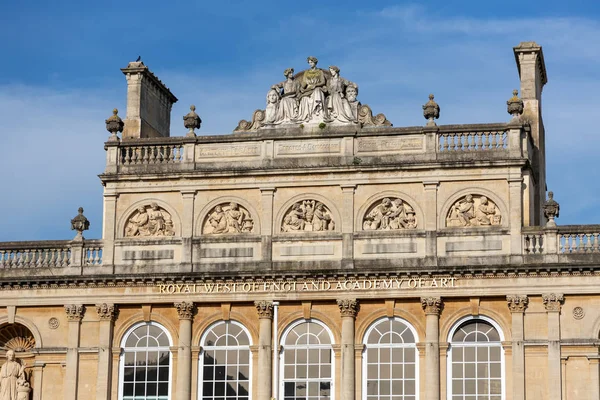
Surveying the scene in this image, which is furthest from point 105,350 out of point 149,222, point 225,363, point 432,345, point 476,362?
point 476,362

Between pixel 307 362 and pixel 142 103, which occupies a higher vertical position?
pixel 142 103

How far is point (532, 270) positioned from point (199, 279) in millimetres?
10011

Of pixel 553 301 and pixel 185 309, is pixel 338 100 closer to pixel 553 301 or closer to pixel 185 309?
pixel 185 309

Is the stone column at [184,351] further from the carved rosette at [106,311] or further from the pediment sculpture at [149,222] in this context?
the pediment sculpture at [149,222]

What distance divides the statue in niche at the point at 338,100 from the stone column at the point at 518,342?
301 inches

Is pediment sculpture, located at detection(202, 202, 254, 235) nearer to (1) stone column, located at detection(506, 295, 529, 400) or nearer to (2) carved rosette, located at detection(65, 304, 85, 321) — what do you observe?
(2) carved rosette, located at detection(65, 304, 85, 321)

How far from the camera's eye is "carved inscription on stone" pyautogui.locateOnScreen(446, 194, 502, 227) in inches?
1806

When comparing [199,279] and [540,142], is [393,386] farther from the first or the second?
[540,142]

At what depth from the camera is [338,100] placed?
47781mm

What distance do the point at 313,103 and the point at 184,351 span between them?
863cm

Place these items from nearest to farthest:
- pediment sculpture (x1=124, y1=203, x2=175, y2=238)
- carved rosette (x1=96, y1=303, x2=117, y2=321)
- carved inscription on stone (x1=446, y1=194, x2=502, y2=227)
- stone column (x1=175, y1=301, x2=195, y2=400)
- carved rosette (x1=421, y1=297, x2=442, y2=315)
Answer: carved rosette (x1=421, y1=297, x2=442, y2=315)
carved inscription on stone (x1=446, y1=194, x2=502, y2=227)
stone column (x1=175, y1=301, x2=195, y2=400)
carved rosette (x1=96, y1=303, x2=117, y2=321)
pediment sculpture (x1=124, y1=203, x2=175, y2=238)

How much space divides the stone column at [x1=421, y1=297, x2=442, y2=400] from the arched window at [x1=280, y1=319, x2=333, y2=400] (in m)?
2.96

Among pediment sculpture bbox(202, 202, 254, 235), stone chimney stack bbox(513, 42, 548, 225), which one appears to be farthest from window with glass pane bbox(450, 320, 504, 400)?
pediment sculpture bbox(202, 202, 254, 235)

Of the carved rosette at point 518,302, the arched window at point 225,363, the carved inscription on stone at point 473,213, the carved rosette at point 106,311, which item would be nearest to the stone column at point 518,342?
the carved rosette at point 518,302
